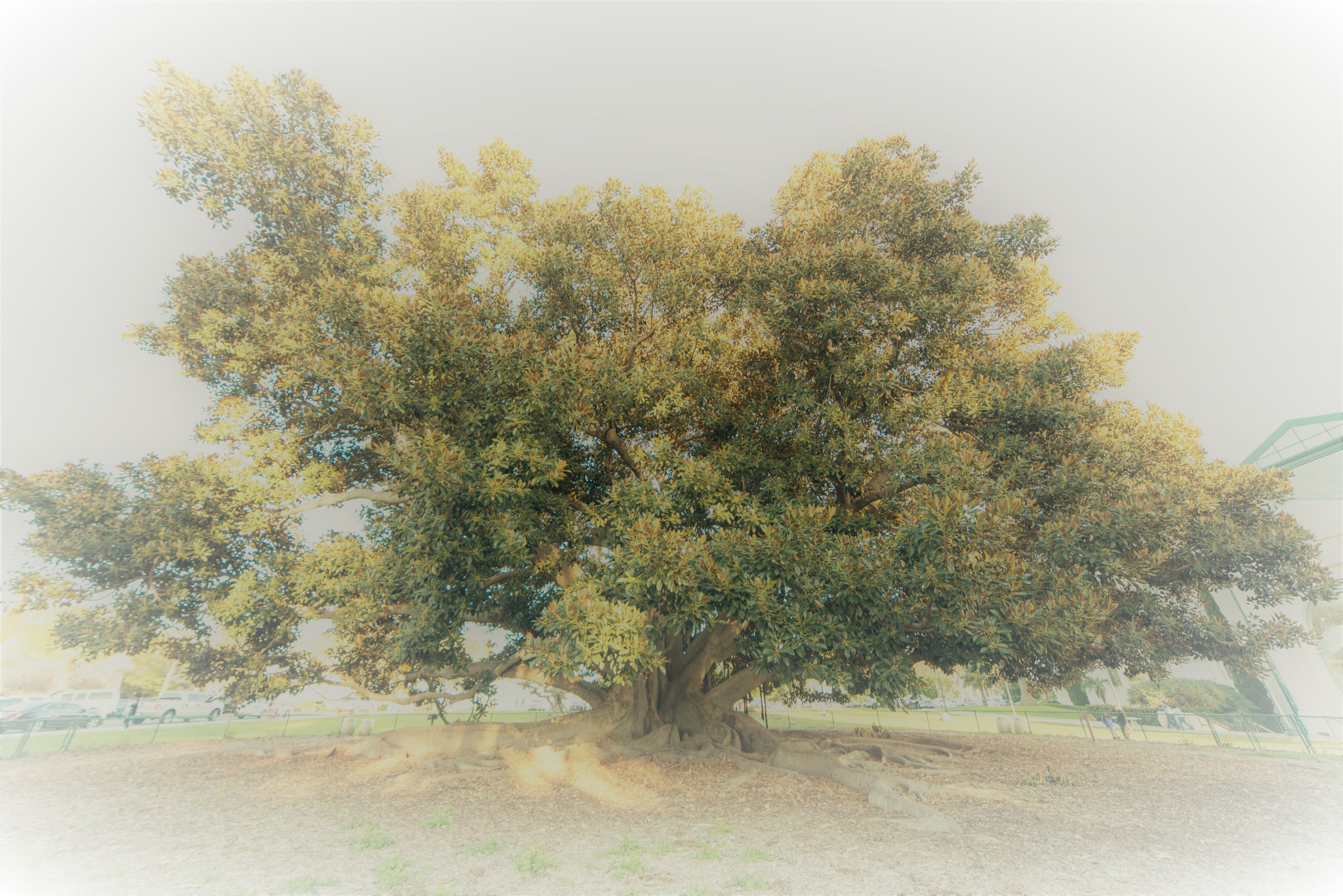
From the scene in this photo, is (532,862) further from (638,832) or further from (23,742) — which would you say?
(23,742)

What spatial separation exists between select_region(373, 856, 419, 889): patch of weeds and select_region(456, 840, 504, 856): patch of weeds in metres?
0.62

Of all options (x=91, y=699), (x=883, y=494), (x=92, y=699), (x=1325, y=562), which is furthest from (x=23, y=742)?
(x=1325, y=562)

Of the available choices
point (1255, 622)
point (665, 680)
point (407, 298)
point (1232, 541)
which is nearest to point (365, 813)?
point (665, 680)

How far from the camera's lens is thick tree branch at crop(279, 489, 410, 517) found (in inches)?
Result: 429

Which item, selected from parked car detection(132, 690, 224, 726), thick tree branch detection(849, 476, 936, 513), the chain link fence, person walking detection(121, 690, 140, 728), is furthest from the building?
person walking detection(121, 690, 140, 728)

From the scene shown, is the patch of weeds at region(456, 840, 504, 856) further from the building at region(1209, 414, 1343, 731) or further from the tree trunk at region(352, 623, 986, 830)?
the building at region(1209, 414, 1343, 731)

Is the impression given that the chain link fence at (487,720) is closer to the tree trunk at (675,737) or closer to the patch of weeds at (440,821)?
the tree trunk at (675,737)

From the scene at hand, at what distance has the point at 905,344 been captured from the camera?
1155cm

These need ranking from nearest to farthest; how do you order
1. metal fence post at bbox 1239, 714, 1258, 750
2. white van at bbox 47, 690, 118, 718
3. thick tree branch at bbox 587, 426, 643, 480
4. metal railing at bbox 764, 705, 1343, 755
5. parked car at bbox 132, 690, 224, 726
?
thick tree branch at bbox 587, 426, 643, 480, metal railing at bbox 764, 705, 1343, 755, metal fence post at bbox 1239, 714, 1258, 750, white van at bbox 47, 690, 118, 718, parked car at bbox 132, 690, 224, 726

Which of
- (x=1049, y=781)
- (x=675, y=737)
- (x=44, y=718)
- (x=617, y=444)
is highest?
(x=617, y=444)

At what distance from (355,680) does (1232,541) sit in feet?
63.2

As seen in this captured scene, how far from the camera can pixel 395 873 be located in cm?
576

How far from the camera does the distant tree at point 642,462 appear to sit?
8172mm

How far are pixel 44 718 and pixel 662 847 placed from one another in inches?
738
